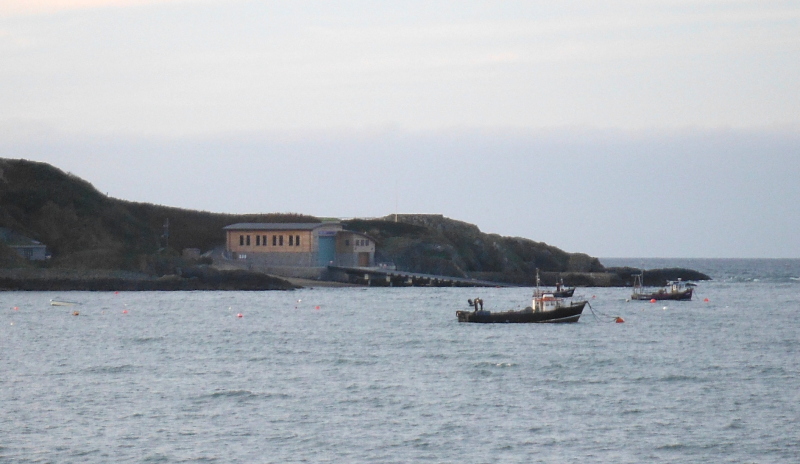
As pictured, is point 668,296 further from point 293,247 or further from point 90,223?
point 90,223

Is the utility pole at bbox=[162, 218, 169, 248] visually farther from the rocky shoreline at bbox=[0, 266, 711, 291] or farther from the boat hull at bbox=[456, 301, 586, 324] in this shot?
the boat hull at bbox=[456, 301, 586, 324]

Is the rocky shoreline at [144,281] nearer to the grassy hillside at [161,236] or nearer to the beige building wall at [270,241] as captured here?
the grassy hillside at [161,236]

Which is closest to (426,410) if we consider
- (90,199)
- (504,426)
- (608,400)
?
(504,426)

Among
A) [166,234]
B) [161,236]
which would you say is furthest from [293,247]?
[161,236]

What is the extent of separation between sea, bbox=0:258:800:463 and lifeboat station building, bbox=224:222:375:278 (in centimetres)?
4511

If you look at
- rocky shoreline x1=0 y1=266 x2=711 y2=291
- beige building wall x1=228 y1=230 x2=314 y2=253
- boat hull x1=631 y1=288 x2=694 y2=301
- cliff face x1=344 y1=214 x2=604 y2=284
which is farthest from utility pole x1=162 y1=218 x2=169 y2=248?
boat hull x1=631 y1=288 x2=694 y2=301

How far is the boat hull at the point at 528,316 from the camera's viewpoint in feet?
225

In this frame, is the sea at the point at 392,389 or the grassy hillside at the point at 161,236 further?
the grassy hillside at the point at 161,236

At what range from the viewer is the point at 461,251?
146 meters

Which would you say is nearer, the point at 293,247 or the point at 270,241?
the point at 293,247

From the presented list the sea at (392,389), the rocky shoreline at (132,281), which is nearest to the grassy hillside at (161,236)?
the rocky shoreline at (132,281)

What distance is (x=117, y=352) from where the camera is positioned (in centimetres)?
5169

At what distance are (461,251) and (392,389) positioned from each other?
4204 inches

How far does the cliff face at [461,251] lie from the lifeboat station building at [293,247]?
858 cm
